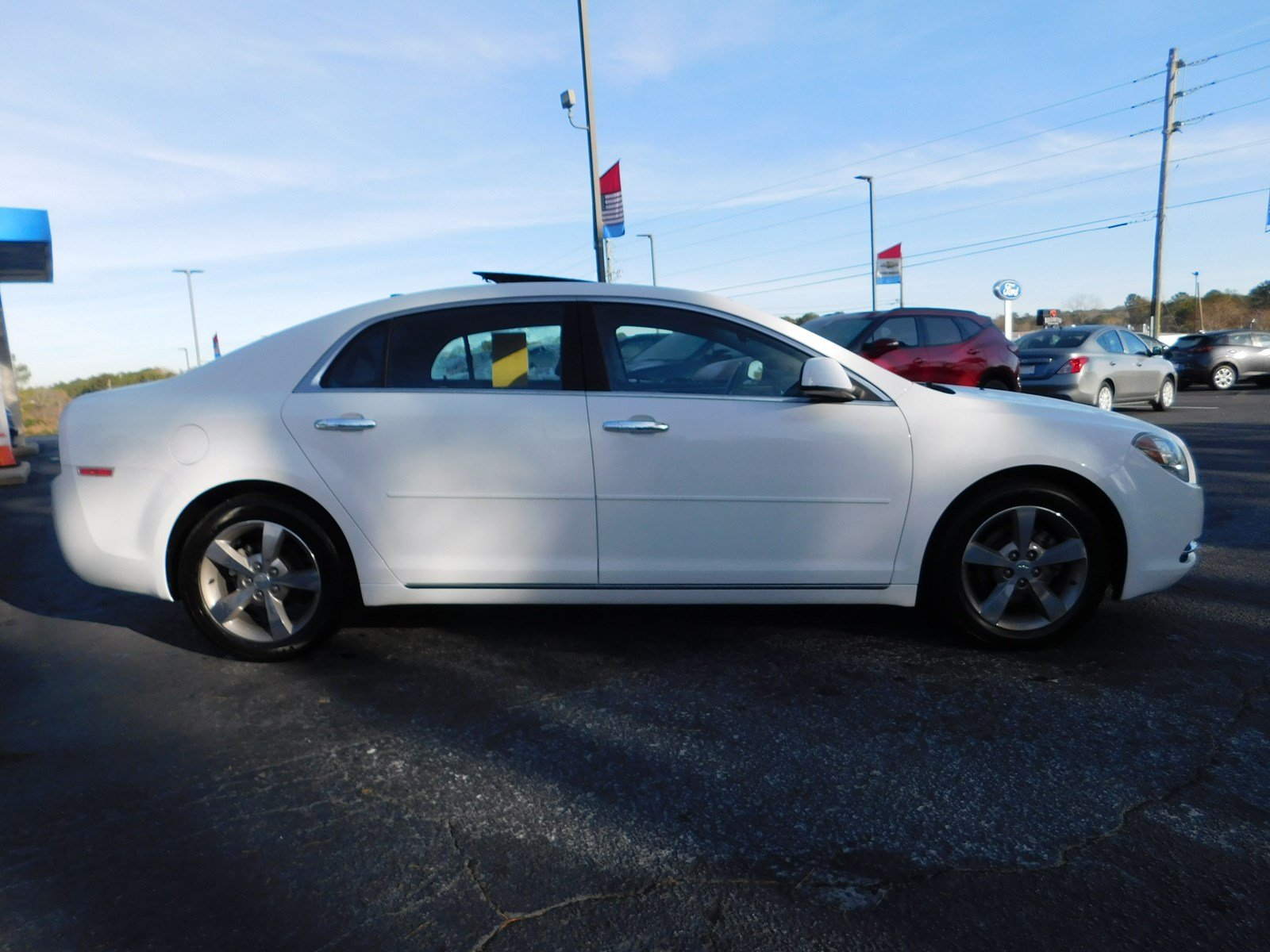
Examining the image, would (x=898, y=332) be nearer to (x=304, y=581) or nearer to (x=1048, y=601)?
(x=1048, y=601)

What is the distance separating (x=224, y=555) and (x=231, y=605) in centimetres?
21

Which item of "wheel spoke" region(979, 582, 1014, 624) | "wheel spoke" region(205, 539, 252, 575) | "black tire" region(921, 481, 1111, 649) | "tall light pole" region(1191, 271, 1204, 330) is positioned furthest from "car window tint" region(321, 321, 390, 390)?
"tall light pole" region(1191, 271, 1204, 330)

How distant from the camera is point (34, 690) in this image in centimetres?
370

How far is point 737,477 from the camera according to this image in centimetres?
378

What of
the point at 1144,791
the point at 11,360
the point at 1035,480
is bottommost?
the point at 1144,791

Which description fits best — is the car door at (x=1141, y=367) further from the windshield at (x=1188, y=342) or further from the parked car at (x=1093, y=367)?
the windshield at (x=1188, y=342)

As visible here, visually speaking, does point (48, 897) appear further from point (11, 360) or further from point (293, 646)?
point (11, 360)

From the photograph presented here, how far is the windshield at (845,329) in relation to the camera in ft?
38.6

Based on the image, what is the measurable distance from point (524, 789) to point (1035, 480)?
2406 mm

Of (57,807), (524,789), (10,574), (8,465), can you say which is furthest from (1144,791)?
(8,465)

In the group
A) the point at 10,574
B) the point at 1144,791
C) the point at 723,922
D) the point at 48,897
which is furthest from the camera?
the point at 10,574

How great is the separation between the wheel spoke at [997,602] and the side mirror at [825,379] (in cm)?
101

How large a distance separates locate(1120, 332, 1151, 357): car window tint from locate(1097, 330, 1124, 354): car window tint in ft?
0.53

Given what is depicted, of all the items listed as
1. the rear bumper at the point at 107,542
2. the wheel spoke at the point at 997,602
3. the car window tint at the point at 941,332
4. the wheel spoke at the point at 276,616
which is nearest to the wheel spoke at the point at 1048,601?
the wheel spoke at the point at 997,602
